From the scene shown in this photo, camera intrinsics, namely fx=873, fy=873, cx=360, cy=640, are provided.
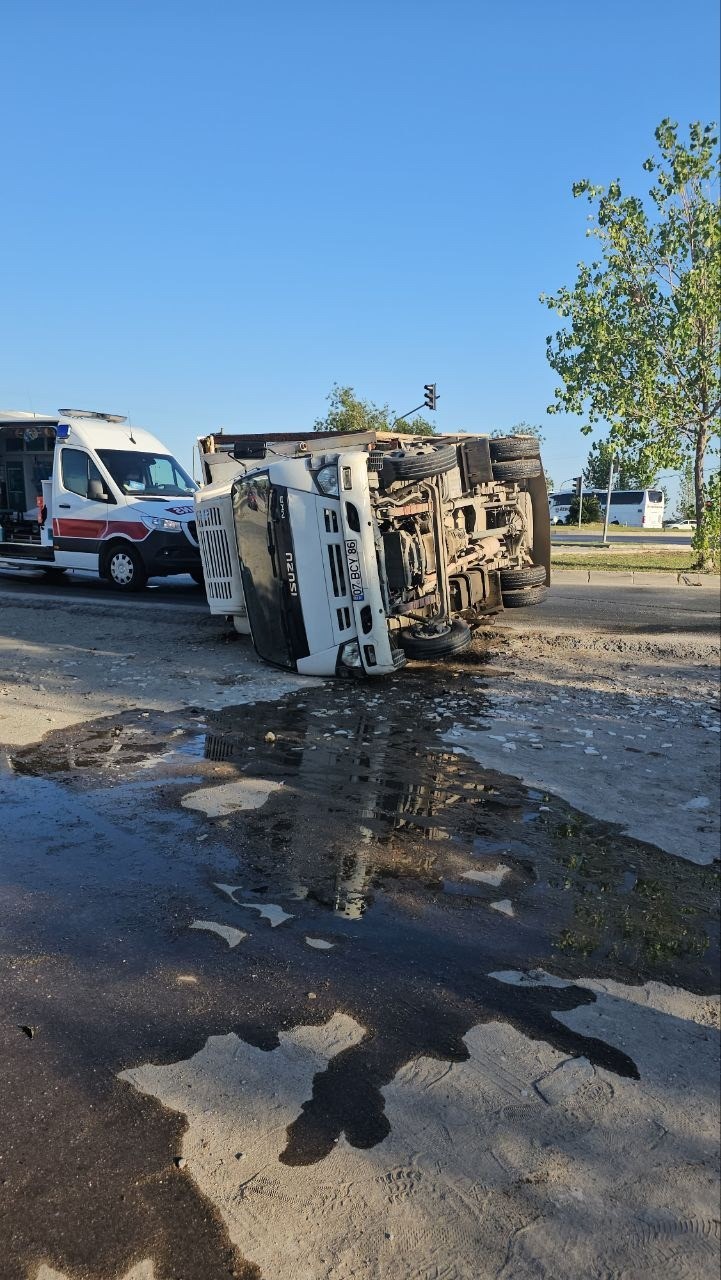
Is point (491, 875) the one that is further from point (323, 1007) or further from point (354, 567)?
point (354, 567)

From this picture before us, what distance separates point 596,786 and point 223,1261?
12.2 ft

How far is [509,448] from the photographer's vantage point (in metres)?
9.28

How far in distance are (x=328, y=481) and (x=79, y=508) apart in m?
7.77

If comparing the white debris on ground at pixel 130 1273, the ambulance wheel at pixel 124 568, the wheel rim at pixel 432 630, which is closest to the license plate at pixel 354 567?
the wheel rim at pixel 432 630

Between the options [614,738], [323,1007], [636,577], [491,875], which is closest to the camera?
[323,1007]

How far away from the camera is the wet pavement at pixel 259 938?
7.66ft

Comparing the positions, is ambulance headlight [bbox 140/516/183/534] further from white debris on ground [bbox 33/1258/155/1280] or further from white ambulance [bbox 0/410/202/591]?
white debris on ground [bbox 33/1258/155/1280]

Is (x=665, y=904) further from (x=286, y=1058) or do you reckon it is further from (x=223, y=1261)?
(x=223, y=1261)

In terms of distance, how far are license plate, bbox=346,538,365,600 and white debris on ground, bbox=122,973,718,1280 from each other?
4.72 m

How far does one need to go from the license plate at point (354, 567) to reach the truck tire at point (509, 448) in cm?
260

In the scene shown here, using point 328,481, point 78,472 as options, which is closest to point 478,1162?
point 328,481

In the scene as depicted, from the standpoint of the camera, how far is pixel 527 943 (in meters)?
3.50

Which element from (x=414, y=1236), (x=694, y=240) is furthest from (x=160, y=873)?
(x=694, y=240)

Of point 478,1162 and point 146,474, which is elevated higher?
point 146,474
